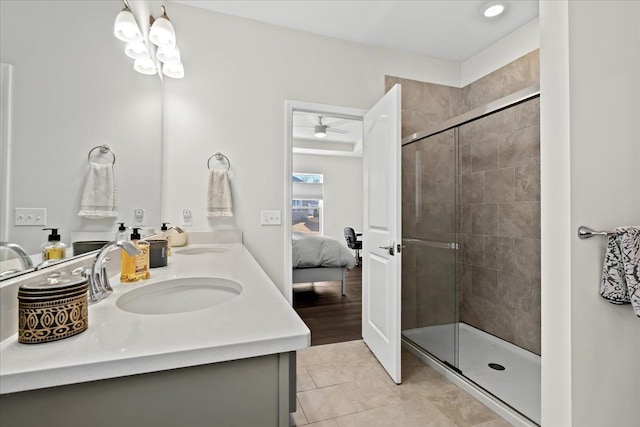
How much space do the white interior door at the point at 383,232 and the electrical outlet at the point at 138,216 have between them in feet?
4.76

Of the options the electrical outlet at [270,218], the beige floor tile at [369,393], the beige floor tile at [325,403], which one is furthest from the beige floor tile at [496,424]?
the electrical outlet at [270,218]

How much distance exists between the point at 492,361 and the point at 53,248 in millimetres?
2623

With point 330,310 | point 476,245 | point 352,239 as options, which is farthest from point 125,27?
point 352,239

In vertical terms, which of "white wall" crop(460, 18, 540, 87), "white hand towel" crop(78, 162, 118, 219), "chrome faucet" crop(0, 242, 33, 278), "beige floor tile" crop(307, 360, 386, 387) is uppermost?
"white wall" crop(460, 18, 540, 87)

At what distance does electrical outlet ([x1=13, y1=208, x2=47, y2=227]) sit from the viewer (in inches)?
25.7

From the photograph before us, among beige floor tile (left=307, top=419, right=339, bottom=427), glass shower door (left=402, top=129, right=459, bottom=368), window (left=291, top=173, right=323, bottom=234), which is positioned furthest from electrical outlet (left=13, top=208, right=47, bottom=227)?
window (left=291, top=173, right=323, bottom=234)

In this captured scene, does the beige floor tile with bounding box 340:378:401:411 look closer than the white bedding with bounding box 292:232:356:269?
Yes

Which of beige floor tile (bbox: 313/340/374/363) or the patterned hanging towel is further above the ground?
the patterned hanging towel

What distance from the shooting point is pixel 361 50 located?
2.59m

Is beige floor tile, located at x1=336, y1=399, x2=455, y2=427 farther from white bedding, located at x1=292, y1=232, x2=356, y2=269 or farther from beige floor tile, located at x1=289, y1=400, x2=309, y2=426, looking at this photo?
white bedding, located at x1=292, y1=232, x2=356, y2=269

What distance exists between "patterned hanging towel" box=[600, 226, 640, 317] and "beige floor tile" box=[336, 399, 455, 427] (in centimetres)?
104

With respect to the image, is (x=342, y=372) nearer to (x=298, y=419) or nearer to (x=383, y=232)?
(x=298, y=419)

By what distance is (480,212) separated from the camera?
2656mm

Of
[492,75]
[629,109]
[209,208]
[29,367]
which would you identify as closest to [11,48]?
[29,367]
